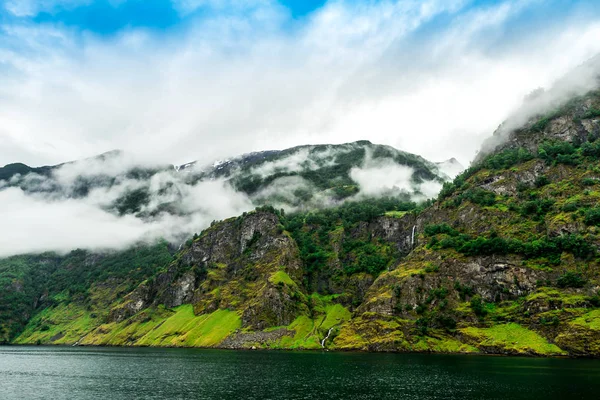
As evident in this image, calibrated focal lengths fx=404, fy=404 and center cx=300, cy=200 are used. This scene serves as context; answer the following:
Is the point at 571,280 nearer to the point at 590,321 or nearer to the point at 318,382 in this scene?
the point at 590,321

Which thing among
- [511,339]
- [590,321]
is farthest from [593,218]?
[511,339]

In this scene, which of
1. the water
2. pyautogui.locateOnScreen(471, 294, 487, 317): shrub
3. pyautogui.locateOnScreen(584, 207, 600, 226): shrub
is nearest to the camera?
the water

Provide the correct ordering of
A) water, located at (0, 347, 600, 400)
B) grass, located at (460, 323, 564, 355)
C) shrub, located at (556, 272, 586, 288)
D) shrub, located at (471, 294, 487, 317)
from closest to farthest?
water, located at (0, 347, 600, 400), grass, located at (460, 323, 564, 355), shrub, located at (556, 272, 586, 288), shrub, located at (471, 294, 487, 317)

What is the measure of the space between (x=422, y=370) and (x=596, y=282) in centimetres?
10154

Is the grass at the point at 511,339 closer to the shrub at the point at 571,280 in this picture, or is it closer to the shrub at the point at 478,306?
the shrub at the point at 478,306

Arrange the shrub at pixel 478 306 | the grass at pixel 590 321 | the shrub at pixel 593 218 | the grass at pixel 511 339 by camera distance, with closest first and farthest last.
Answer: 1. the grass at pixel 590 321
2. the grass at pixel 511 339
3. the shrub at pixel 593 218
4. the shrub at pixel 478 306

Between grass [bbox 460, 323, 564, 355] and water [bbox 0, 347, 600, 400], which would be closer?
water [bbox 0, 347, 600, 400]

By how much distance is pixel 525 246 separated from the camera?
197500 mm

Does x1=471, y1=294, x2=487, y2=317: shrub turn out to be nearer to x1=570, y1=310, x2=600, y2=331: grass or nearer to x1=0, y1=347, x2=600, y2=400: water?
x1=570, y1=310, x2=600, y2=331: grass

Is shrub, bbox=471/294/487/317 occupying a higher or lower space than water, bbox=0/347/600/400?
higher

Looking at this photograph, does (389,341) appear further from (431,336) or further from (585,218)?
(585,218)

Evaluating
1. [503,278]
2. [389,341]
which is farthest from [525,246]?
[389,341]

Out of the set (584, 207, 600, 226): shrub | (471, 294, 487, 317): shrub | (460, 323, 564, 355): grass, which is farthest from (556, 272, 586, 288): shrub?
(471, 294, 487, 317): shrub

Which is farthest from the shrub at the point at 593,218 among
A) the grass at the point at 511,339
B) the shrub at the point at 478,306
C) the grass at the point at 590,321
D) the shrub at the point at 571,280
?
the shrub at the point at 478,306
